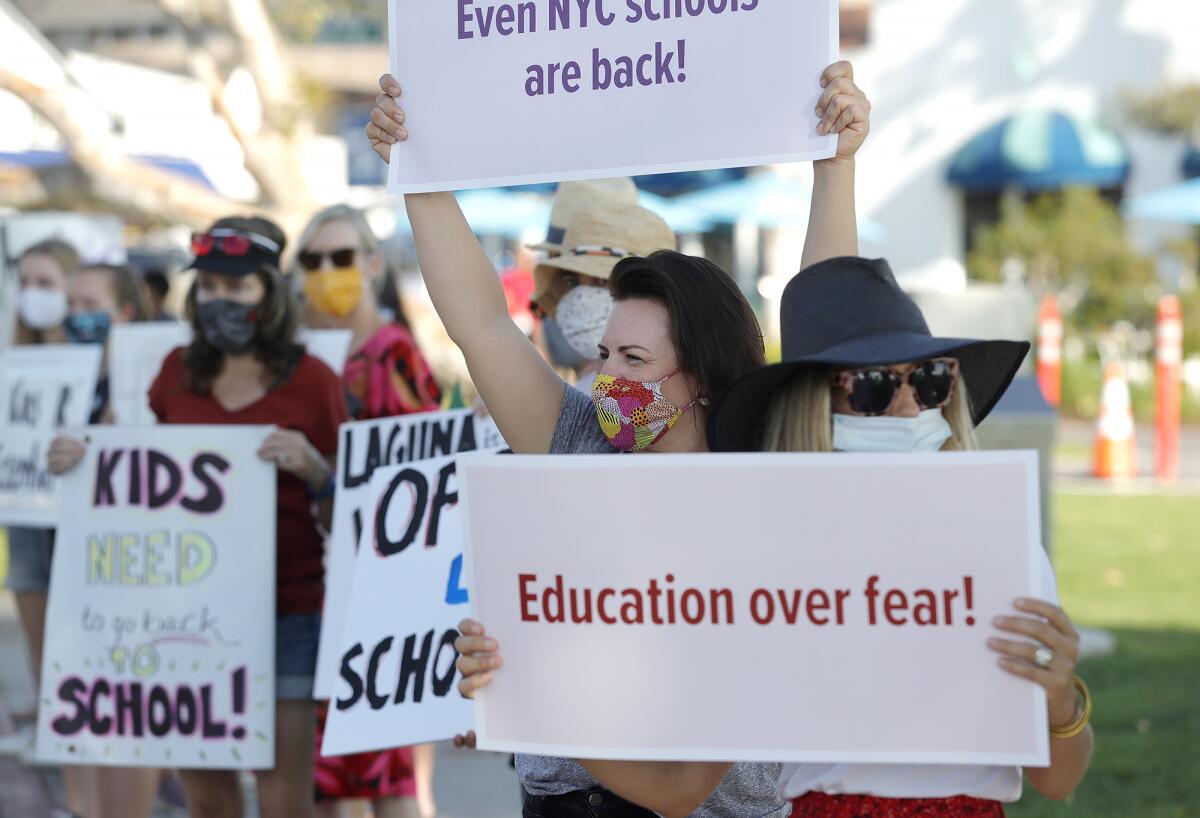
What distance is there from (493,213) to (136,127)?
927 cm

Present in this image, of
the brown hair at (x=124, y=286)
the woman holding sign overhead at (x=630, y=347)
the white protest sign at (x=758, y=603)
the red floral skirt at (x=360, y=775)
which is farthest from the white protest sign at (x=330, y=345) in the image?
the white protest sign at (x=758, y=603)

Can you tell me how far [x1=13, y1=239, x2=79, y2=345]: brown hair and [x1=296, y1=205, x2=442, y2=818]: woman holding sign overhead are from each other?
5.72 ft

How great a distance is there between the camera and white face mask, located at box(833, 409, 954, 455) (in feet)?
7.71

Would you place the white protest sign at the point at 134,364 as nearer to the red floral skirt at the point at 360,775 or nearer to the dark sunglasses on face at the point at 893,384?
the red floral skirt at the point at 360,775

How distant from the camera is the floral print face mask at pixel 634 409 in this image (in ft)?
9.17

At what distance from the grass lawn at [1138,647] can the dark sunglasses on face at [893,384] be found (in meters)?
3.91

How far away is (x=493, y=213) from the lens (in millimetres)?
23172

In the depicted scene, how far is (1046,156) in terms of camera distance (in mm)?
27422

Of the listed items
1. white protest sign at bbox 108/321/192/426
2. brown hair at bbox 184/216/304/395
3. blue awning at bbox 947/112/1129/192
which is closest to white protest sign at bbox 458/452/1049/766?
brown hair at bbox 184/216/304/395

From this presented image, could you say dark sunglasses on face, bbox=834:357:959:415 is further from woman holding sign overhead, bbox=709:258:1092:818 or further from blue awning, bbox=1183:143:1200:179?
blue awning, bbox=1183:143:1200:179

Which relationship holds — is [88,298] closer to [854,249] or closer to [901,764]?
[854,249]

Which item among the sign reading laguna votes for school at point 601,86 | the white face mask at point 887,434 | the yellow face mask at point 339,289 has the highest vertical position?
the sign reading laguna votes for school at point 601,86

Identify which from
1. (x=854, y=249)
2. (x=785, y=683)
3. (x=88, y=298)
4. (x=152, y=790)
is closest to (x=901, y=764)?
(x=785, y=683)

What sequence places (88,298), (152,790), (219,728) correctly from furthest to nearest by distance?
(88,298) → (152,790) → (219,728)
